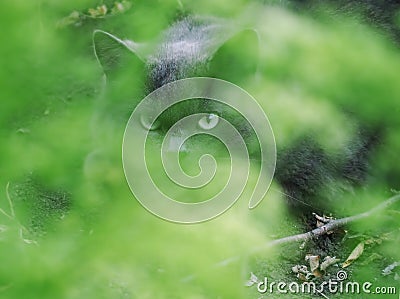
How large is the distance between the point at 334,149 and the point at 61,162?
0.72 m

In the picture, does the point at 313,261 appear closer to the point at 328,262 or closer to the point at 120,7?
the point at 328,262

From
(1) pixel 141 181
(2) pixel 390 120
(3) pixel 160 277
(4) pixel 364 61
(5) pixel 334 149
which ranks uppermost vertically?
(4) pixel 364 61

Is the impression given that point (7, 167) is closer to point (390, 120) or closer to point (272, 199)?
point (272, 199)

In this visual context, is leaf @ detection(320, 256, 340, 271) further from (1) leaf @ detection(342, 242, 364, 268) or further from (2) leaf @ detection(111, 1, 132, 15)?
(2) leaf @ detection(111, 1, 132, 15)

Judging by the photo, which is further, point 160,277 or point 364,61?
point 364,61

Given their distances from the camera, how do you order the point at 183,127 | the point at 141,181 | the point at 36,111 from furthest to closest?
1. the point at 36,111
2. the point at 141,181
3. the point at 183,127

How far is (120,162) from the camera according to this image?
167cm

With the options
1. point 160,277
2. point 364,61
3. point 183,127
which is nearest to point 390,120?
point 364,61

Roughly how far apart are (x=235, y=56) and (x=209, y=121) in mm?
160

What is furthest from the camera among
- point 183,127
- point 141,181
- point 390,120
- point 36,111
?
point 36,111

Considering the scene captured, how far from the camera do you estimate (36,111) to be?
6.11 feet

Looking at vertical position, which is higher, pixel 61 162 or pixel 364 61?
pixel 364 61

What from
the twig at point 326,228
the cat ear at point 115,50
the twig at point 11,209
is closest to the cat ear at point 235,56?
the cat ear at point 115,50

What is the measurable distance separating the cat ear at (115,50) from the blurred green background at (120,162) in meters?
0.03
